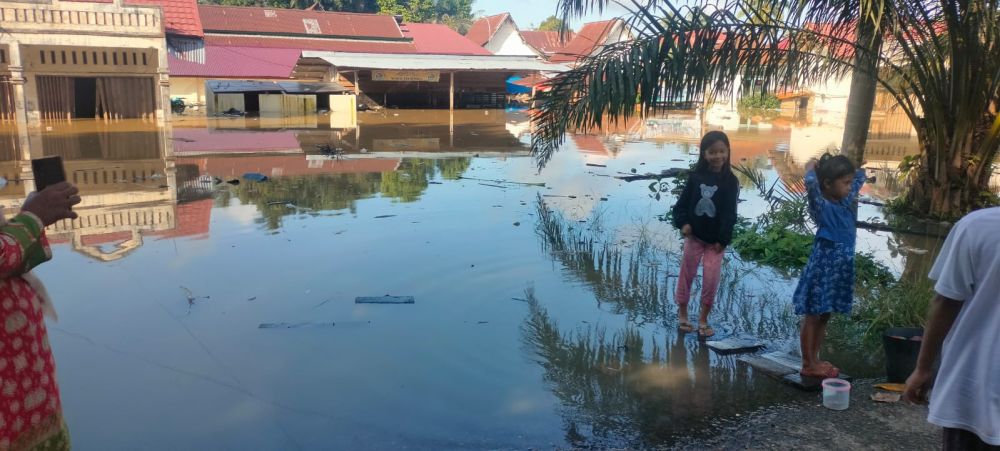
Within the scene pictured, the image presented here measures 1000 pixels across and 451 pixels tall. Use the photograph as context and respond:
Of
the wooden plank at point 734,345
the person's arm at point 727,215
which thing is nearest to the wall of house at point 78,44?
the person's arm at point 727,215

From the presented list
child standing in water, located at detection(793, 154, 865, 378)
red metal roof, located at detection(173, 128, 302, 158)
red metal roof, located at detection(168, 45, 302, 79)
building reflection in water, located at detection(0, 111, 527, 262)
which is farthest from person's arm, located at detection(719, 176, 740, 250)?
red metal roof, located at detection(168, 45, 302, 79)

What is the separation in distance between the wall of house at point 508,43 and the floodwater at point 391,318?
38.0 m

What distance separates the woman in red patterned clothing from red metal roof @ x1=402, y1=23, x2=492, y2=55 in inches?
1403

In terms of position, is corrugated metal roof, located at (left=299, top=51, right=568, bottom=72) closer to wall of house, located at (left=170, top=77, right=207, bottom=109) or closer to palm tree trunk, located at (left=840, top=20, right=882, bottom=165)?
wall of house, located at (left=170, top=77, right=207, bottom=109)

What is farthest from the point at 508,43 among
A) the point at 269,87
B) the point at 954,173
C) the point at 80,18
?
the point at 954,173

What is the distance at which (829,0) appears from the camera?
663cm

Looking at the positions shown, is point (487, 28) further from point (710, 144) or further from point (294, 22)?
point (710, 144)

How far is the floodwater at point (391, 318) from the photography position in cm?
377

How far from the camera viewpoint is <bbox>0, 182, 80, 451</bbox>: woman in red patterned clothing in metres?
2.10

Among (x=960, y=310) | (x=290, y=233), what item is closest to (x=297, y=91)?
(x=290, y=233)

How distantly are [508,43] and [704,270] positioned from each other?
45.5 meters

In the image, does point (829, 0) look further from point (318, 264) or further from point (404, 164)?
point (404, 164)

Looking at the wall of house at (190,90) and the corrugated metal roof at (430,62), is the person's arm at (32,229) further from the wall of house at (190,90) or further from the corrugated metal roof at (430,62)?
the wall of house at (190,90)

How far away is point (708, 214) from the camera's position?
4.89m
